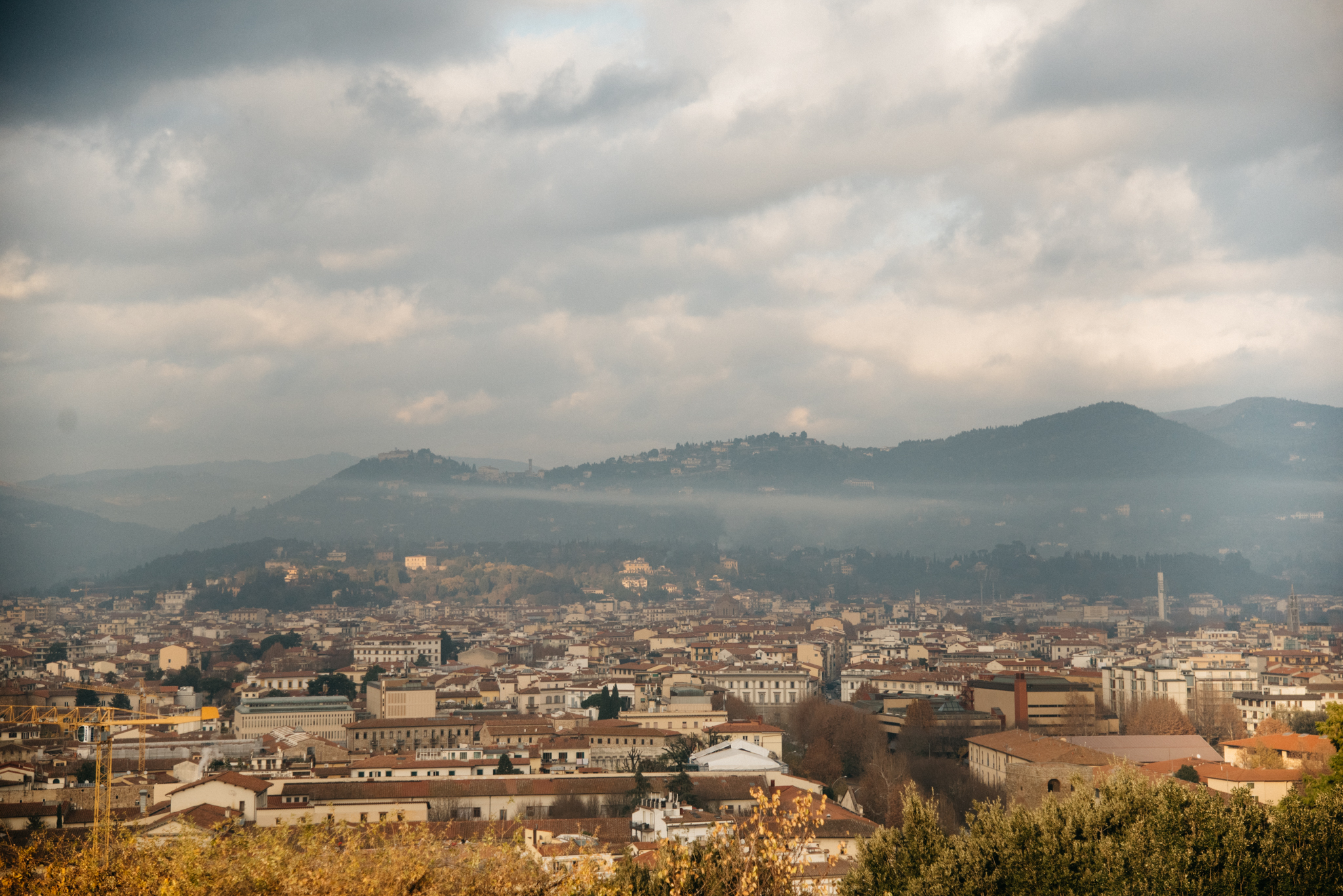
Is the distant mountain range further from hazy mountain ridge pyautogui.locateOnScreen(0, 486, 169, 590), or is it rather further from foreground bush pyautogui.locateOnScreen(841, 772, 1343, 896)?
foreground bush pyautogui.locateOnScreen(841, 772, 1343, 896)

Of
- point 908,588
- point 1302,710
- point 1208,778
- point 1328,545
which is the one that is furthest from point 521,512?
point 1208,778

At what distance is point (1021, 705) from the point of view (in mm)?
31531

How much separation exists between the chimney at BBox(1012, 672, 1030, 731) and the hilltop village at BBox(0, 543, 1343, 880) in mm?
125

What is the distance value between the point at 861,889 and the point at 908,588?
114 metres

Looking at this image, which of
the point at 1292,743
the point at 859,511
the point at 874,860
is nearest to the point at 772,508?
the point at 859,511

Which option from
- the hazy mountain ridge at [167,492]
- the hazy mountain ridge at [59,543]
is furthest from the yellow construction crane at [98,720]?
the hazy mountain ridge at [167,492]

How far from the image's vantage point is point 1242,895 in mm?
7410

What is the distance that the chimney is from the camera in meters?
31.1

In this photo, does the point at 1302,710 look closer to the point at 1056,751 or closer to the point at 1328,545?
the point at 1056,751

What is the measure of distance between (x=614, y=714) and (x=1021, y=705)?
1085cm

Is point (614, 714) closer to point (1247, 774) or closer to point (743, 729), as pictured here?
point (743, 729)

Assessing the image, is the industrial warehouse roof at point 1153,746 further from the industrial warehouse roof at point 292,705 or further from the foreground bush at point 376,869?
the industrial warehouse roof at point 292,705

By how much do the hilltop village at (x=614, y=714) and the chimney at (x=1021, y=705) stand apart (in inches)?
4.9

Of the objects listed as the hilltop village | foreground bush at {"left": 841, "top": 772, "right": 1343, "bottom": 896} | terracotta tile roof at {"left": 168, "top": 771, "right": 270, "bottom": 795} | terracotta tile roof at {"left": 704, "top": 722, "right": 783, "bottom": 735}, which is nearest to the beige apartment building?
the hilltop village
